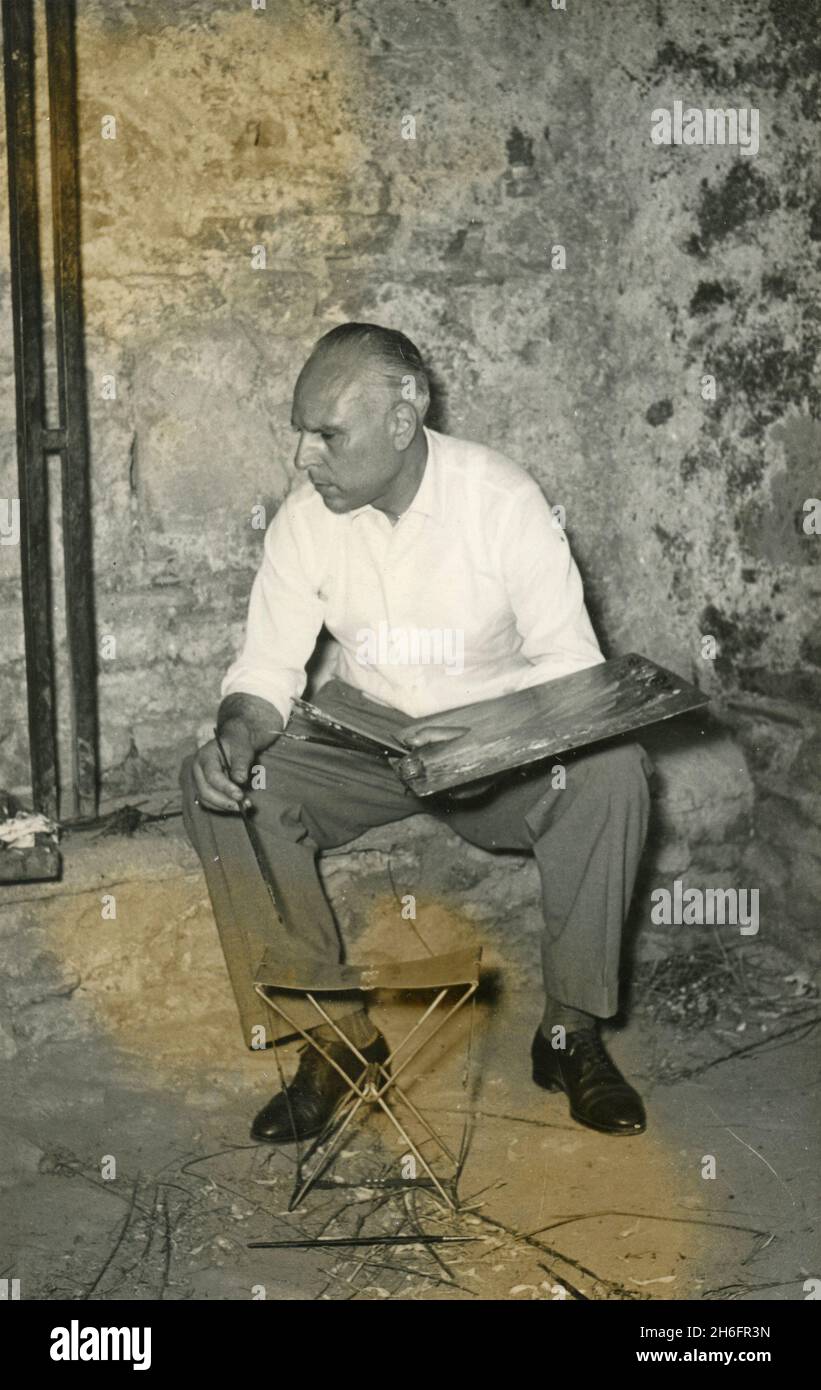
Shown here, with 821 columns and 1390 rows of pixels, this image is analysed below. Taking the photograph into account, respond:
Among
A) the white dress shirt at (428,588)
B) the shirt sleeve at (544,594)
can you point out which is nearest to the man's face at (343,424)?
the white dress shirt at (428,588)

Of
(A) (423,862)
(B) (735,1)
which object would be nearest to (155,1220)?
(A) (423,862)

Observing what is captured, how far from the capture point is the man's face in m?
2.94

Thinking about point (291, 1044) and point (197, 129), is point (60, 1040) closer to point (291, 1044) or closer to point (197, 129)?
point (291, 1044)

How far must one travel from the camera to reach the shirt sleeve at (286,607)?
3.15m

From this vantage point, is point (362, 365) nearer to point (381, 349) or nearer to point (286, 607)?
point (381, 349)

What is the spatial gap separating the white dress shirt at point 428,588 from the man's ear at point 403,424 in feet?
0.37

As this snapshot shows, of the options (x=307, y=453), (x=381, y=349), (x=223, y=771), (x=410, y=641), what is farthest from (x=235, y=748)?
(x=381, y=349)

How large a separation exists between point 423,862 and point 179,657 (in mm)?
933

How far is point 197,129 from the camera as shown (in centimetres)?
361

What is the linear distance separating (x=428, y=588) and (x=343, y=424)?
0.44 m

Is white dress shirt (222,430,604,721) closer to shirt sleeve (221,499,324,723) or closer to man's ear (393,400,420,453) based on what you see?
shirt sleeve (221,499,324,723)

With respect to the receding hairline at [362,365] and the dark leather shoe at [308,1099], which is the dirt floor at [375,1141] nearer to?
the dark leather shoe at [308,1099]

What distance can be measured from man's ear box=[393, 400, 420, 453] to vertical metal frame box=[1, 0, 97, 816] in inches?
37.6

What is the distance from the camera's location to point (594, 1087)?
286 centimetres
